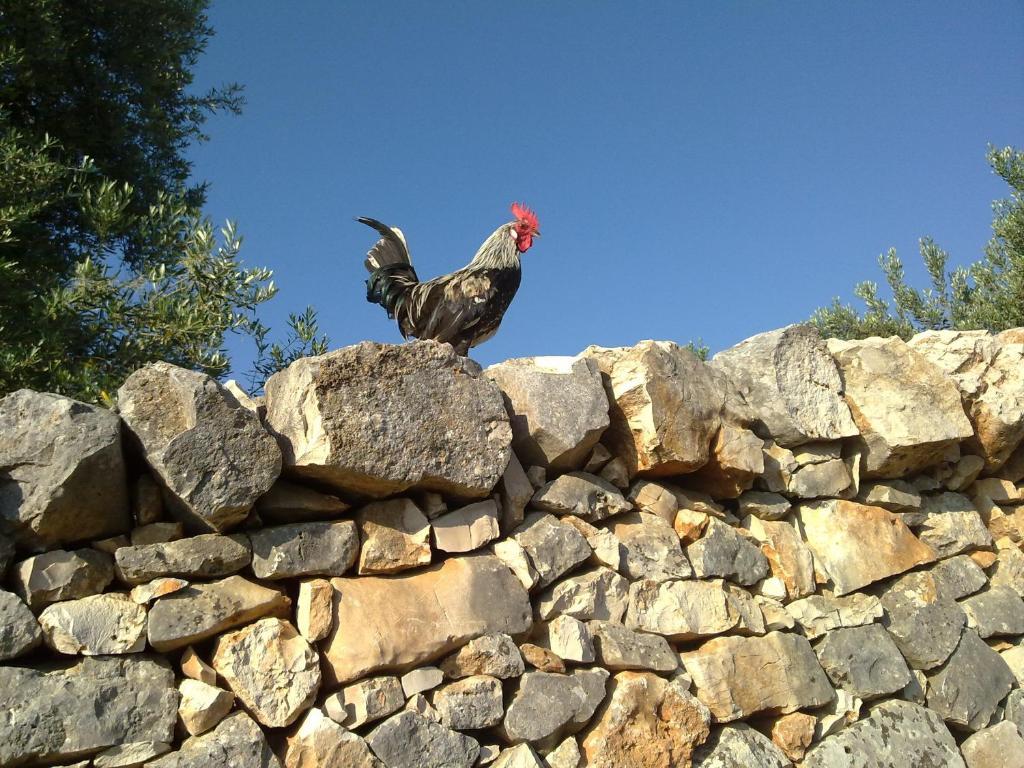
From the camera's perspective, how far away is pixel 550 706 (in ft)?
9.78

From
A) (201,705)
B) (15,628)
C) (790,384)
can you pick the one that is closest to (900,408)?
(790,384)

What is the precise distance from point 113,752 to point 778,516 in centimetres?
307

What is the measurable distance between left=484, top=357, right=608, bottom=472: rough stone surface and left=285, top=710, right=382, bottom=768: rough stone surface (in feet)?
4.40

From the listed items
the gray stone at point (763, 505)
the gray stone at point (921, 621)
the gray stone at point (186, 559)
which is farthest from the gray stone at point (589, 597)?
the gray stone at point (921, 621)

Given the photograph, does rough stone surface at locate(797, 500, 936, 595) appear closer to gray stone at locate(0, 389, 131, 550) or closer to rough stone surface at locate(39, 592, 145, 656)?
rough stone surface at locate(39, 592, 145, 656)

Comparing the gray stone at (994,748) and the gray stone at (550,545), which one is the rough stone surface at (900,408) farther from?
the gray stone at (550,545)

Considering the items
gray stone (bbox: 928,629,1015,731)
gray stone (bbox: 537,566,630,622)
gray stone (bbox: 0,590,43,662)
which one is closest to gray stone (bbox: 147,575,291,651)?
gray stone (bbox: 0,590,43,662)

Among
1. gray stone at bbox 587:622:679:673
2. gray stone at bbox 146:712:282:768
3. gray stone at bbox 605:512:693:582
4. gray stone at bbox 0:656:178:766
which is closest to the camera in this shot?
gray stone at bbox 0:656:178:766

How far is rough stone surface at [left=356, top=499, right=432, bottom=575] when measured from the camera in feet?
9.68

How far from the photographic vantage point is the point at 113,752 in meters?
2.42

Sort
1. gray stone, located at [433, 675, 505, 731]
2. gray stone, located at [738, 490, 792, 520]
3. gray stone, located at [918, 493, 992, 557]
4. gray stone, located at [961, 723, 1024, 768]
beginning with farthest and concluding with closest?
A: gray stone, located at [918, 493, 992, 557], gray stone, located at [738, 490, 792, 520], gray stone, located at [961, 723, 1024, 768], gray stone, located at [433, 675, 505, 731]

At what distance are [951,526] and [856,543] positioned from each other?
81 cm

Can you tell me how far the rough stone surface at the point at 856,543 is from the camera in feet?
13.2

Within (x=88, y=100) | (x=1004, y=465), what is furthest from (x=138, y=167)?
(x=1004, y=465)
